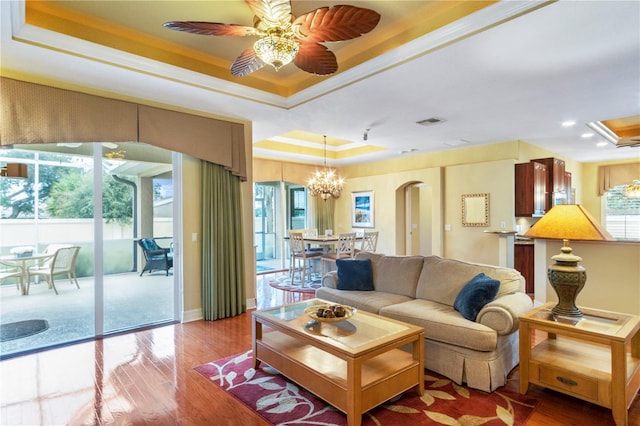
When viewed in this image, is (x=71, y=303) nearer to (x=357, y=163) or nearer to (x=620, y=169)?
(x=357, y=163)

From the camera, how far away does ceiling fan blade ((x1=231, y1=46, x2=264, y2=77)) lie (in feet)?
8.64

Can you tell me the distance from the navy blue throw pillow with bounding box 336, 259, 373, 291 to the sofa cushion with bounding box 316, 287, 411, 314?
0.29 feet

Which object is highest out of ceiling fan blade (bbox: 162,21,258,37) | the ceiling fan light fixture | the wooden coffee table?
ceiling fan blade (bbox: 162,21,258,37)

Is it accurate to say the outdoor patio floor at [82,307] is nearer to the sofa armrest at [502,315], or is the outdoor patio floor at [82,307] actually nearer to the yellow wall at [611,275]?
the sofa armrest at [502,315]

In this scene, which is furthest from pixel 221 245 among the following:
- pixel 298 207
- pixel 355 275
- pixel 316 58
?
pixel 298 207

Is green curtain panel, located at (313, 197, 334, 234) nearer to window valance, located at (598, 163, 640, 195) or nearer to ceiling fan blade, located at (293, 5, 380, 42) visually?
ceiling fan blade, located at (293, 5, 380, 42)

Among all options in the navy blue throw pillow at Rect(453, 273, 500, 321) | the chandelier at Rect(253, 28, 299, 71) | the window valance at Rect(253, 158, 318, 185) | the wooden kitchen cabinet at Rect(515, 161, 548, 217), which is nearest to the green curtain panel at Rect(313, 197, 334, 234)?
the window valance at Rect(253, 158, 318, 185)

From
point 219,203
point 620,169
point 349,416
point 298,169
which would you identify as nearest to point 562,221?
point 349,416

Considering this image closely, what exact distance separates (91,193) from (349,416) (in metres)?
3.77

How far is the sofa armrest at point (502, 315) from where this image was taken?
264 cm

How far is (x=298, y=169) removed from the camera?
8.67m

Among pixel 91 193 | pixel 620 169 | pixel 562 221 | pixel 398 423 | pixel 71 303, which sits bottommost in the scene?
pixel 398 423

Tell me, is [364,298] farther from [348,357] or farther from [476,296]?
[348,357]

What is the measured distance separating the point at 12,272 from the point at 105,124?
188 cm
